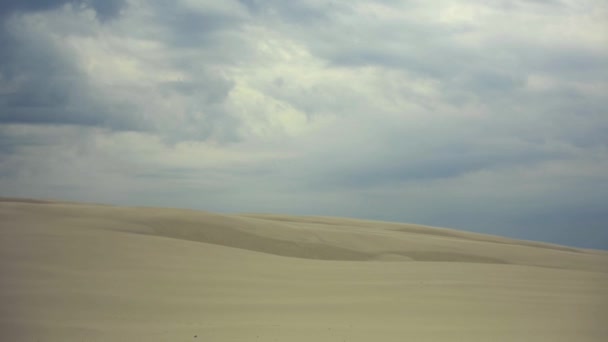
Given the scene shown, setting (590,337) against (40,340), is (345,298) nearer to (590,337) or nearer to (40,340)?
(590,337)

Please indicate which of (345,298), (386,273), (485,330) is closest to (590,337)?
(485,330)

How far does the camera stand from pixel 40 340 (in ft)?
25.6

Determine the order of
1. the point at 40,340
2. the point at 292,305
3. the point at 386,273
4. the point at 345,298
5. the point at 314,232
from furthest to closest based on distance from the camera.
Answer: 1. the point at 314,232
2. the point at 386,273
3. the point at 345,298
4. the point at 292,305
5. the point at 40,340

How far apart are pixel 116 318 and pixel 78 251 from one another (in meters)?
4.99

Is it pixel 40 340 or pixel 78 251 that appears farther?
pixel 78 251

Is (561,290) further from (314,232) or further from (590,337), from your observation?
(314,232)

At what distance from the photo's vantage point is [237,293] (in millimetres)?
11266

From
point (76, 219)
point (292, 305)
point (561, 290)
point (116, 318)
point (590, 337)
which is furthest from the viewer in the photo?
point (76, 219)

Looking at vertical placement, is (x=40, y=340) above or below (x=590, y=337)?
below

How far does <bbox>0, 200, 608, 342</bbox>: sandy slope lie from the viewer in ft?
27.8

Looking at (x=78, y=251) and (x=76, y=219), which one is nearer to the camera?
(x=78, y=251)

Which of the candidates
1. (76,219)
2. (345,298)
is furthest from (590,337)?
(76,219)

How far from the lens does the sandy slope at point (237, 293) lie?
847cm

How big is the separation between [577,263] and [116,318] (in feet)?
64.8
